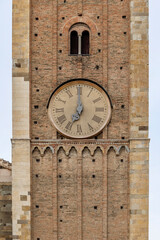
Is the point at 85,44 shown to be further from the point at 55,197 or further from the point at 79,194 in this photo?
the point at 55,197

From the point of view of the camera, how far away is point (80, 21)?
850 inches

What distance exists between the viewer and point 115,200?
20891mm

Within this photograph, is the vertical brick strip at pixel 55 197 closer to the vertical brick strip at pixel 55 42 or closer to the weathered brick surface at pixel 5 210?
the vertical brick strip at pixel 55 42

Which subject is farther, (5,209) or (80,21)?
(5,209)

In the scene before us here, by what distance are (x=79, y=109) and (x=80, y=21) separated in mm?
3138

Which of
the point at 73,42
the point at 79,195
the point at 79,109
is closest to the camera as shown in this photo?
the point at 79,195

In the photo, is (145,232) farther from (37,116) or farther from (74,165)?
(37,116)

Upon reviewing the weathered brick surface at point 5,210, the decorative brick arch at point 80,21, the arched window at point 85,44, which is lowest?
the weathered brick surface at point 5,210

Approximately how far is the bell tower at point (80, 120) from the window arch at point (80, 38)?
35mm

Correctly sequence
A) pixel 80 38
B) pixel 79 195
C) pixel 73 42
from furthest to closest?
pixel 73 42 < pixel 80 38 < pixel 79 195

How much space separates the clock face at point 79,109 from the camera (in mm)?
21109

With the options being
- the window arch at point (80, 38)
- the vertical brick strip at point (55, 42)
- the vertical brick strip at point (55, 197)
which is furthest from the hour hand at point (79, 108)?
the window arch at point (80, 38)

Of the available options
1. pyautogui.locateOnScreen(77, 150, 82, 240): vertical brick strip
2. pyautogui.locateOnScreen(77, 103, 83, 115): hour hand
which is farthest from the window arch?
pyautogui.locateOnScreen(77, 150, 82, 240): vertical brick strip

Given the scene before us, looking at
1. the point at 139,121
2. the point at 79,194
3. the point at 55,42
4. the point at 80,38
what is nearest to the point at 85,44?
the point at 80,38
